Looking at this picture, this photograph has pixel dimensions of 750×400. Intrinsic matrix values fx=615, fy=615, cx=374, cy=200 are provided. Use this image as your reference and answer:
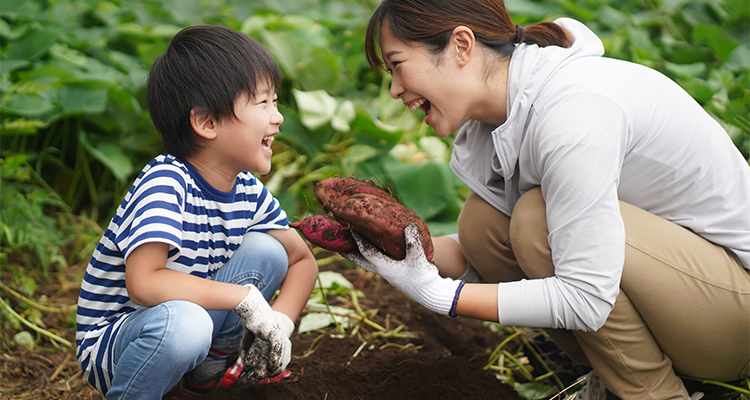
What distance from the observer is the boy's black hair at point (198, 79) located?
1350 mm

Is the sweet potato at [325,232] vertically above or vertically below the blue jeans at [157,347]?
above

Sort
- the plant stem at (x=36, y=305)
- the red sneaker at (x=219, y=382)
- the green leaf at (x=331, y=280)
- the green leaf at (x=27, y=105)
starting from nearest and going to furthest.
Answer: the red sneaker at (x=219, y=382)
the plant stem at (x=36, y=305)
the green leaf at (x=331, y=280)
the green leaf at (x=27, y=105)

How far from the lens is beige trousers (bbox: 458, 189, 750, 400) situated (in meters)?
1.31

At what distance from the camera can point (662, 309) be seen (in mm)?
1306

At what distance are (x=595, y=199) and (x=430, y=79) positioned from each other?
1.55ft

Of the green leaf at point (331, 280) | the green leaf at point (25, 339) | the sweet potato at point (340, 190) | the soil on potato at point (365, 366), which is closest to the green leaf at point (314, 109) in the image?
the green leaf at point (331, 280)

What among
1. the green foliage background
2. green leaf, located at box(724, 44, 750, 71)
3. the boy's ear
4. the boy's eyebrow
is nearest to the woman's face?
the boy's eyebrow

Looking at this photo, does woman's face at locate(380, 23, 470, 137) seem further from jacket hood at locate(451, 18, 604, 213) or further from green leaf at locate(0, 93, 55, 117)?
green leaf at locate(0, 93, 55, 117)

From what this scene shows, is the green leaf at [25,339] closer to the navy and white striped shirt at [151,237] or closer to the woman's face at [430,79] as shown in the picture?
the navy and white striped shirt at [151,237]

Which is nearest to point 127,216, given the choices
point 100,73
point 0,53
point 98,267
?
point 98,267

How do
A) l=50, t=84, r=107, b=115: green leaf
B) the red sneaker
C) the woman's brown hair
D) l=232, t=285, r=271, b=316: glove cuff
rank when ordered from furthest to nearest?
l=50, t=84, r=107, b=115: green leaf → the red sneaker → the woman's brown hair → l=232, t=285, r=271, b=316: glove cuff

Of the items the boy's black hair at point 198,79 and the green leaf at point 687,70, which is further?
the green leaf at point 687,70

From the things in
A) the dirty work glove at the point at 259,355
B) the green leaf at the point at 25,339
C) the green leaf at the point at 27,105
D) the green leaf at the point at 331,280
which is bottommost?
the green leaf at the point at 331,280

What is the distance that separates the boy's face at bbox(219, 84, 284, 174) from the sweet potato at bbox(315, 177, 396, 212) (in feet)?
0.49
